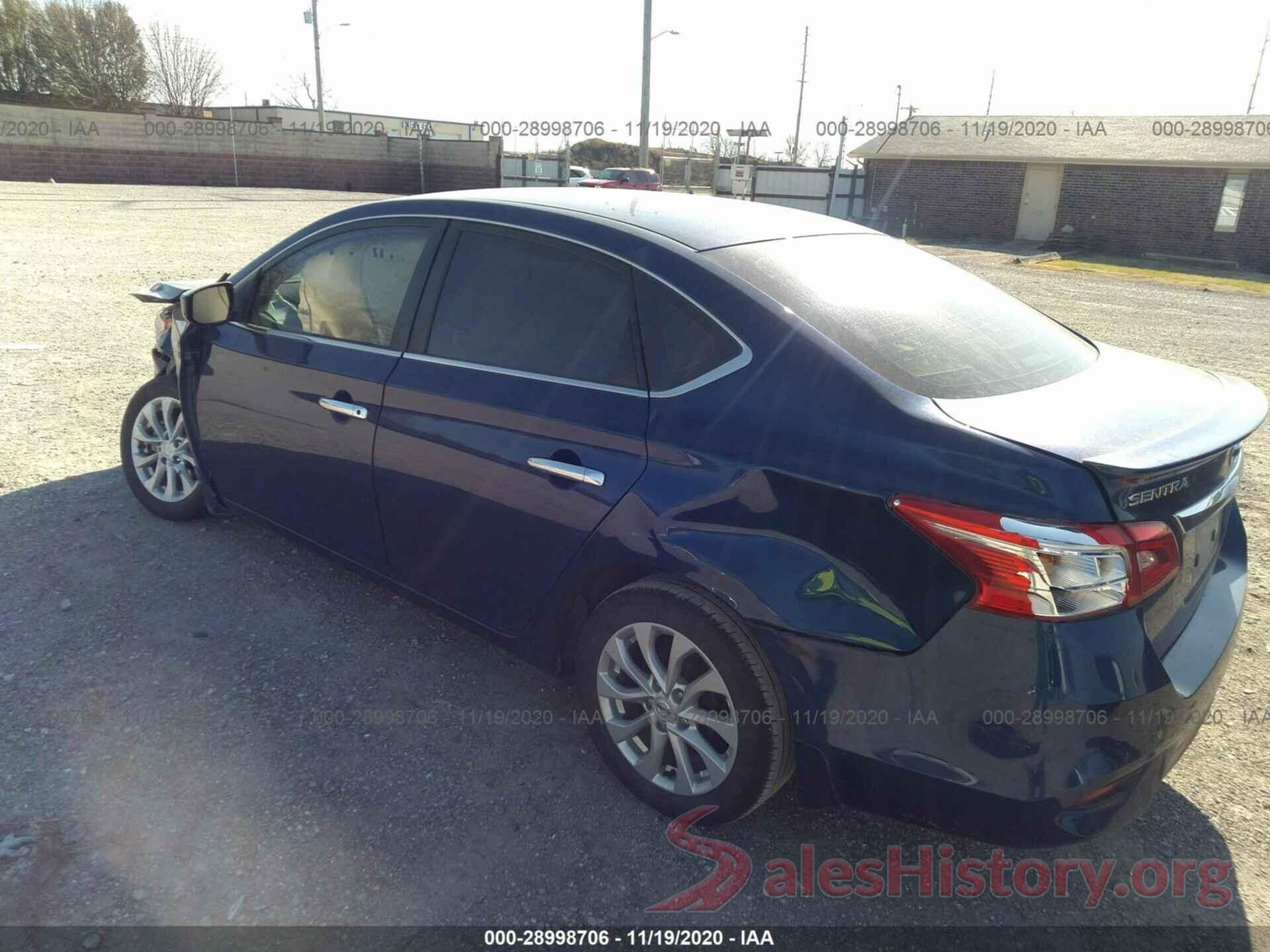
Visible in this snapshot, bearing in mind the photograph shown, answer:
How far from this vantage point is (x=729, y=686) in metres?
2.50

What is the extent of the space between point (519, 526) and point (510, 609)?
1.04 feet

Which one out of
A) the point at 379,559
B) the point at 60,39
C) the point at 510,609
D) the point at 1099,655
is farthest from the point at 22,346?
the point at 60,39

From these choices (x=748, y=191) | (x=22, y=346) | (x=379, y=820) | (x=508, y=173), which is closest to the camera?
(x=379, y=820)

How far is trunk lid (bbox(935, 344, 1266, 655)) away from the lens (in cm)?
216

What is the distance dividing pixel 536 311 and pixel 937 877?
2127mm

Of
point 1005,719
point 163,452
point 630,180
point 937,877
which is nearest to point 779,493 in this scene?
point 1005,719

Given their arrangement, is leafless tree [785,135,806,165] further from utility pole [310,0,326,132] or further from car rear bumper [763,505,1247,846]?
car rear bumper [763,505,1247,846]

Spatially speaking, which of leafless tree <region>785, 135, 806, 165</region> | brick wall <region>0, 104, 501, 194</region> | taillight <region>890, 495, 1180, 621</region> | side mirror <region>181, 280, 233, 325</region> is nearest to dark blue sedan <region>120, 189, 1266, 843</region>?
taillight <region>890, 495, 1180, 621</region>

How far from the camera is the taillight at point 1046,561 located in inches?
82.0

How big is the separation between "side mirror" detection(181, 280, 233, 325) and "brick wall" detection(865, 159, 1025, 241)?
1093 inches

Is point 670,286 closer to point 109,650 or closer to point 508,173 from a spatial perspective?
point 109,650

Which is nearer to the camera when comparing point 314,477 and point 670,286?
point 670,286

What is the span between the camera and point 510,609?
3.08m

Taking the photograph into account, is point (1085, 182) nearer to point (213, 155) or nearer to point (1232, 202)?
point (1232, 202)
